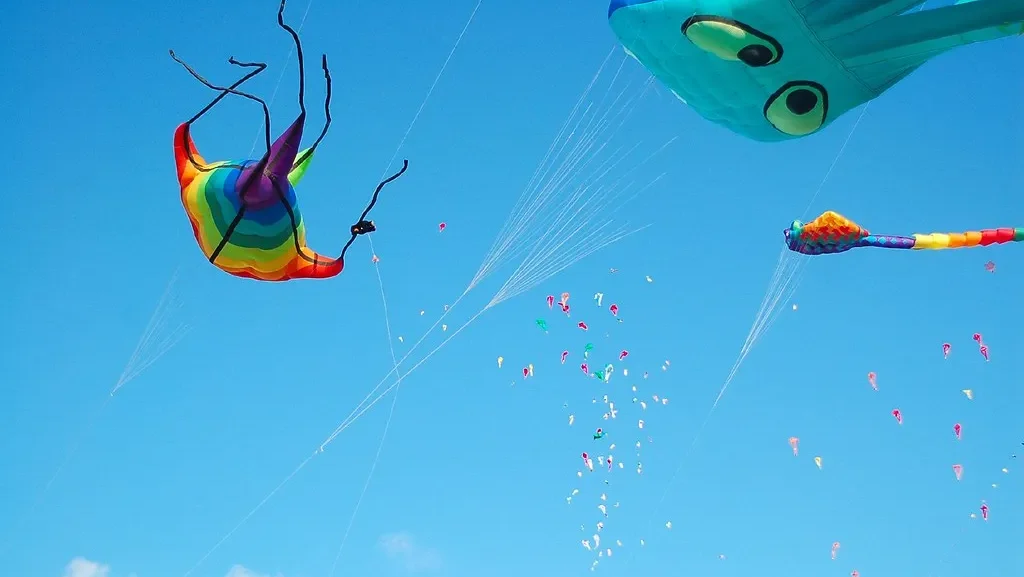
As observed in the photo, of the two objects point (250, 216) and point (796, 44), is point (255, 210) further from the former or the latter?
point (796, 44)

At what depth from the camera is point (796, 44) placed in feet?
35.2

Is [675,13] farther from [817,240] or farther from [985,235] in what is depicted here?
[985,235]

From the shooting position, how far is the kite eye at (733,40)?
10.7 metres

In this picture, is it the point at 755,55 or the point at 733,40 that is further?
the point at 755,55

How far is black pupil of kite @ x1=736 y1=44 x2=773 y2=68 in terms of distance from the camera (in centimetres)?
1080

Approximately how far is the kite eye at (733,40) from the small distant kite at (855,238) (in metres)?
2.42

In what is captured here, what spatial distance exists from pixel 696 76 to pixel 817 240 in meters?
2.49

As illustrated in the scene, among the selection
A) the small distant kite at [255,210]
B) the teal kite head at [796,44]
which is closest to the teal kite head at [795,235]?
the teal kite head at [796,44]

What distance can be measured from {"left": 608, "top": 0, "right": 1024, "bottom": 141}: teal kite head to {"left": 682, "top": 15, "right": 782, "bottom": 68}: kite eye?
0.03 feet

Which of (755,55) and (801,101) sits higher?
(755,55)

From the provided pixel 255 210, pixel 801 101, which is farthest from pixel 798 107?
pixel 255 210

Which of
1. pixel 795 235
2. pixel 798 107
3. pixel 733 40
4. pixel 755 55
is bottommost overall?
pixel 795 235

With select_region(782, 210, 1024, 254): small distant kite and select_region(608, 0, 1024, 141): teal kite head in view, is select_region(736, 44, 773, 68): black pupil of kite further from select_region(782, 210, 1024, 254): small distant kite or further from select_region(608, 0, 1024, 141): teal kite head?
select_region(782, 210, 1024, 254): small distant kite

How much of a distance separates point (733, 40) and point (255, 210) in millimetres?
5040
